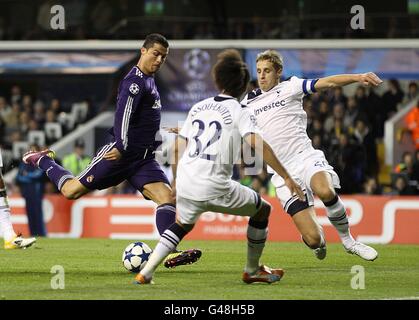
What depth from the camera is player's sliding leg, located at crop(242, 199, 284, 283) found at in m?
9.59

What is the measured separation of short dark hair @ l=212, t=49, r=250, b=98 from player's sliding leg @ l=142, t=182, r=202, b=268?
2.20 metres

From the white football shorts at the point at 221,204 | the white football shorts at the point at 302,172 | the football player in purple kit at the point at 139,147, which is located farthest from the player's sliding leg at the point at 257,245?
the white football shorts at the point at 302,172

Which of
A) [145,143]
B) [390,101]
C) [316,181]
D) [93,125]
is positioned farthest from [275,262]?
[93,125]

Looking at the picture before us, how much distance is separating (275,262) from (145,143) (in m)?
2.50

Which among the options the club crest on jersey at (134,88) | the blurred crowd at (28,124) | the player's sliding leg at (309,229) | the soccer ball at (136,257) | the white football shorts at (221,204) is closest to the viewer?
the white football shorts at (221,204)

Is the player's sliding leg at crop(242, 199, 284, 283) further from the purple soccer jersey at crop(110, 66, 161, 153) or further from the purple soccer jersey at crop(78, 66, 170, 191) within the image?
the purple soccer jersey at crop(110, 66, 161, 153)

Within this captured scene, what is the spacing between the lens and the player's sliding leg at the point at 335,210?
11445mm

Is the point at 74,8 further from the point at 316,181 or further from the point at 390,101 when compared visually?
the point at 316,181

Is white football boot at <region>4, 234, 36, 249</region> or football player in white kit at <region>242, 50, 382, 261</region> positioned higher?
football player in white kit at <region>242, 50, 382, 261</region>

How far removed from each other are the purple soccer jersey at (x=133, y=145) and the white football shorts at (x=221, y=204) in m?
2.00

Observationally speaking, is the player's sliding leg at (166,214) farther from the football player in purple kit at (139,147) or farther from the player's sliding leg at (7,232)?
the player's sliding leg at (7,232)

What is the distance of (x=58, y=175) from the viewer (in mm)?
11695

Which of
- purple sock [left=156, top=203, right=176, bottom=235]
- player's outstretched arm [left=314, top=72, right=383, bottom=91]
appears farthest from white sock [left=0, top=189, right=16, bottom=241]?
player's outstretched arm [left=314, top=72, right=383, bottom=91]

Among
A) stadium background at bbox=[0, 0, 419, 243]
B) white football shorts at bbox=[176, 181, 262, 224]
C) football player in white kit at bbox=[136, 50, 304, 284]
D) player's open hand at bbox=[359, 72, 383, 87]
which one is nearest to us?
football player in white kit at bbox=[136, 50, 304, 284]
